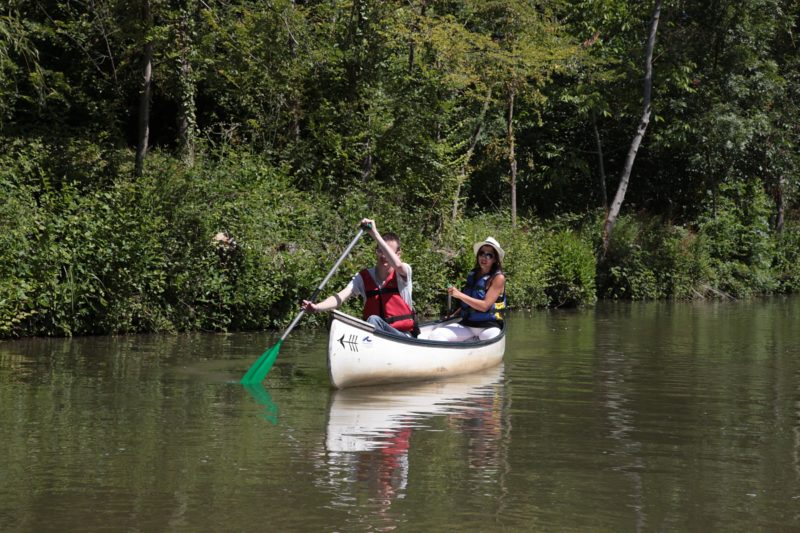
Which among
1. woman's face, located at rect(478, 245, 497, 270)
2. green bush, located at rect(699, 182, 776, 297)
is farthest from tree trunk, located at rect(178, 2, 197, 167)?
green bush, located at rect(699, 182, 776, 297)

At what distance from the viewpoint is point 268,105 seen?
22391 mm

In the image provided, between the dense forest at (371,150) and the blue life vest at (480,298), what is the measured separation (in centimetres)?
435

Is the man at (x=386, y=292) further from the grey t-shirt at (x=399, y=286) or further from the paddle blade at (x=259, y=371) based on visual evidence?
the paddle blade at (x=259, y=371)

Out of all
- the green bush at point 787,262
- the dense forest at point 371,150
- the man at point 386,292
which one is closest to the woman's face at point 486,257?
the man at point 386,292

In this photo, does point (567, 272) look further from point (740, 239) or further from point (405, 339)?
point (405, 339)

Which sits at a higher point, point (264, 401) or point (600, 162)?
point (600, 162)

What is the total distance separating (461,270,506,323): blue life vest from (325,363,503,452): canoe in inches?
28.4

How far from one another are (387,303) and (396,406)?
176 cm

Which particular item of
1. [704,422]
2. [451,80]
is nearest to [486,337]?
[704,422]

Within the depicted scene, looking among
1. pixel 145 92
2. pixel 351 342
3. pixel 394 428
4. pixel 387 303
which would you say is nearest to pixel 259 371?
pixel 351 342

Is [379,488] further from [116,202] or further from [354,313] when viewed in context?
[354,313]

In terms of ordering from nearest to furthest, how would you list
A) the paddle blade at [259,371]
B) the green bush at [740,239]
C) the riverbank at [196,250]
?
the paddle blade at [259,371]
the riverbank at [196,250]
the green bush at [740,239]

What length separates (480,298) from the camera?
12852mm

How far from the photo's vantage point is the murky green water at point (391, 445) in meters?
6.11
